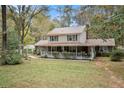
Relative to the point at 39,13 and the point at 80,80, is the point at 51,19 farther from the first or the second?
the point at 80,80

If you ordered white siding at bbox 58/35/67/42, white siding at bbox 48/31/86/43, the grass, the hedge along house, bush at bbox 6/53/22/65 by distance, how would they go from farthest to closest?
white siding at bbox 58/35/67/42 < white siding at bbox 48/31/86/43 < the hedge along house < bush at bbox 6/53/22/65 < the grass

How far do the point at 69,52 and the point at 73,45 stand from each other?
0.75m

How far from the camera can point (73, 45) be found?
18859mm

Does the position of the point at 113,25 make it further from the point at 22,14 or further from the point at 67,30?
the point at 67,30

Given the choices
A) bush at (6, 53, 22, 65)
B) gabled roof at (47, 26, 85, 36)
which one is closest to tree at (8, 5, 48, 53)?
gabled roof at (47, 26, 85, 36)

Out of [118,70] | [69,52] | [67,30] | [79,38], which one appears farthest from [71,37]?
[118,70]

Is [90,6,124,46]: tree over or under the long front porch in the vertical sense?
over

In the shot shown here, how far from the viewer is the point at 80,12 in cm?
1645

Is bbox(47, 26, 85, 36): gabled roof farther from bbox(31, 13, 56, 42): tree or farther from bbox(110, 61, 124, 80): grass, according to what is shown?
bbox(110, 61, 124, 80): grass

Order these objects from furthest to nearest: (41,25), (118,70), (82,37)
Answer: (41,25)
(82,37)
(118,70)

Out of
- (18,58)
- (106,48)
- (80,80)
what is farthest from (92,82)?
(106,48)

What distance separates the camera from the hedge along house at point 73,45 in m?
18.7

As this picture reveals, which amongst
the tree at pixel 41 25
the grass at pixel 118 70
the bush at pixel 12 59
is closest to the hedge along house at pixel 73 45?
the tree at pixel 41 25

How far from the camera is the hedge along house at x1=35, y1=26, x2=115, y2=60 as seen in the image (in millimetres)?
18694
